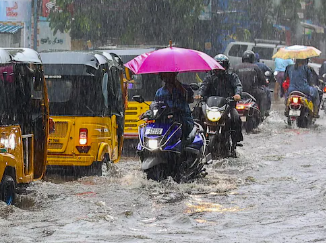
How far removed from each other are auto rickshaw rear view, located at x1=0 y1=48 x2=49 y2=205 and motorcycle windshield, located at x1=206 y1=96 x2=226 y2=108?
3.65 meters

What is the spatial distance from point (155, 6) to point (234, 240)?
74.3ft

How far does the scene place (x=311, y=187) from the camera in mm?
10156

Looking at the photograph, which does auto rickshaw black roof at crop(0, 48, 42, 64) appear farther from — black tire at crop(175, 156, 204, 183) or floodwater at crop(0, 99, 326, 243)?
black tire at crop(175, 156, 204, 183)

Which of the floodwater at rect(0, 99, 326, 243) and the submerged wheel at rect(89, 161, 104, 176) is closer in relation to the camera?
the floodwater at rect(0, 99, 326, 243)

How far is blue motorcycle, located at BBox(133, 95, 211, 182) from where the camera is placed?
9977 mm

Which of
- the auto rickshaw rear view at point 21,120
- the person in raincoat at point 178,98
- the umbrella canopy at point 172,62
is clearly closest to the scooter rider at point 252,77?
the umbrella canopy at point 172,62

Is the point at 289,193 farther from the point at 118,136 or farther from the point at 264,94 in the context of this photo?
the point at 264,94

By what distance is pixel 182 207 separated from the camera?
8688 mm

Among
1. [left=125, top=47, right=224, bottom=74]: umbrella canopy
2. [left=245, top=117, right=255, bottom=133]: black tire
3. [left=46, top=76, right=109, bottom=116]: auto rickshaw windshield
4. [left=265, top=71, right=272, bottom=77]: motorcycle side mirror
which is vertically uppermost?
[left=125, top=47, right=224, bottom=74]: umbrella canopy

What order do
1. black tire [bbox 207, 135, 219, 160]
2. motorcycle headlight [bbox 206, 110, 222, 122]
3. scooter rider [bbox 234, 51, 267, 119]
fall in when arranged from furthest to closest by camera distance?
scooter rider [bbox 234, 51, 267, 119]
black tire [bbox 207, 135, 219, 160]
motorcycle headlight [bbox 206, 110, 222, 122]

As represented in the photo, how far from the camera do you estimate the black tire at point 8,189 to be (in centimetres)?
837

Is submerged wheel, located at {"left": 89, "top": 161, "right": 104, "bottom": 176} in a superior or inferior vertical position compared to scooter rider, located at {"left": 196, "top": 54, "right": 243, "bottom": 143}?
inferior

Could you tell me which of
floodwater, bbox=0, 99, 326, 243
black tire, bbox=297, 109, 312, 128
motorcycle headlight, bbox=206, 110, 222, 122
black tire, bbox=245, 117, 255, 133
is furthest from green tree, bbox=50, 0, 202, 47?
floodwater, bbox=0, 99, 326, 243

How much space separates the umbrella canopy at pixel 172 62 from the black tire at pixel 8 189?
2713 millimetres
